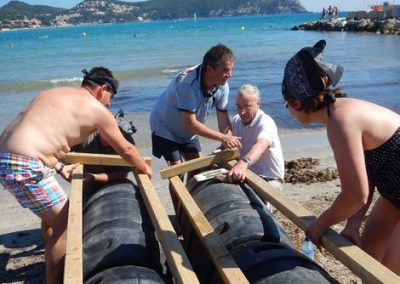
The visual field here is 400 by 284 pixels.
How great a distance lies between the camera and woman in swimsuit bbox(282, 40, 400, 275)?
252cm

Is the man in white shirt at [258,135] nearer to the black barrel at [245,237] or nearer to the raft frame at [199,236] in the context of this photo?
the raft frame at [199,236]

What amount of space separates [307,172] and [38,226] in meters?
3.78

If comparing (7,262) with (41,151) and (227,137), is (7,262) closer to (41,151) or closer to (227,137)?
(41,151)

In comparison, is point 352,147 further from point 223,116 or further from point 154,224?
point 223,116

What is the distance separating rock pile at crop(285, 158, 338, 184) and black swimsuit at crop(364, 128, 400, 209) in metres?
3.76

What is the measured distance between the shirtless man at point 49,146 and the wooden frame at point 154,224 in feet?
0.76

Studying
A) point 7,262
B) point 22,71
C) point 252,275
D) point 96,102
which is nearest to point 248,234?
point 252,275

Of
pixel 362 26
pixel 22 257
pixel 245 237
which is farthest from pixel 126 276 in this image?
pixel 362 26

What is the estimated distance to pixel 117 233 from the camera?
134 inches

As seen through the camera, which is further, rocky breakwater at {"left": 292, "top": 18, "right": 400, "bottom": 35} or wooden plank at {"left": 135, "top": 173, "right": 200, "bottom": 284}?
rocky breakwater at {"left": 292, "top": 18, "right": 400, "bottom": 35}

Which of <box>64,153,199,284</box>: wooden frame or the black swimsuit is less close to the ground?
the black swimsuit

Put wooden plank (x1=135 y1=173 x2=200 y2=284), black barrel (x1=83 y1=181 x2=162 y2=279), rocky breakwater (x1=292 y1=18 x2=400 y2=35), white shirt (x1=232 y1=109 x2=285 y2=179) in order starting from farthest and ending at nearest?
rocky breakwater (x1=292 y1=18 x2=400 y2=35) < white shirt (x1=232 y1=109 x2=285 y2=179) < black barrel (x1=83 y1=181 x2=162 y2=279) < wooden plank (x1=135 y1=173 x2=200 y2=284)

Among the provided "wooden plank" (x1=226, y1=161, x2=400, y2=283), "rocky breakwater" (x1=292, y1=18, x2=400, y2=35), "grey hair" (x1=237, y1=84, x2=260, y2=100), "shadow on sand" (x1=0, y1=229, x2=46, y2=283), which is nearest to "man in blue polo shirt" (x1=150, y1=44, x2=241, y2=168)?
"grey hair" (x1=237, y1=84, x2=260, y2=100)

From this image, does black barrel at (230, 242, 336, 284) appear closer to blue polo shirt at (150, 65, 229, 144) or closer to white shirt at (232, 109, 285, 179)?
white shirt at (232, 109, 285, 179)
